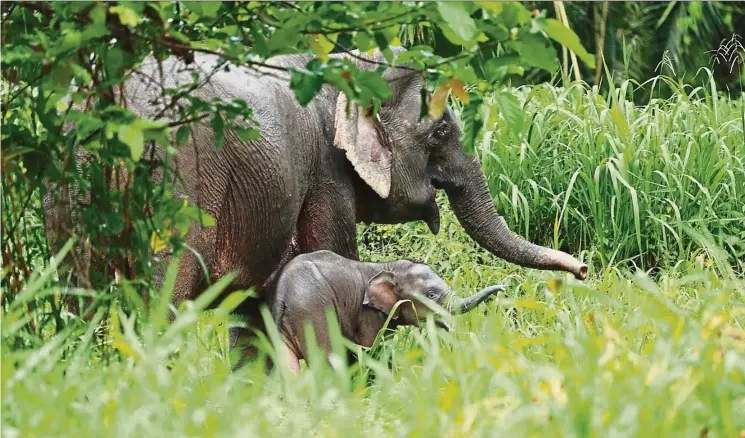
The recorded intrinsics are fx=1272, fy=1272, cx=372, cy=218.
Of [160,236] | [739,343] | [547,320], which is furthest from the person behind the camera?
[547,320]

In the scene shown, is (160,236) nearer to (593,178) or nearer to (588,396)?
(588,396)

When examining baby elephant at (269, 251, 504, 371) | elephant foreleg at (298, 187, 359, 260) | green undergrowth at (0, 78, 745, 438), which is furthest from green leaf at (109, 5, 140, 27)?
elephant foreleg at (298, 187, 359, 260)

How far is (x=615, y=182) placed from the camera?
7.12m

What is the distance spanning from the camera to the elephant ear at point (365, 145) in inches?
200

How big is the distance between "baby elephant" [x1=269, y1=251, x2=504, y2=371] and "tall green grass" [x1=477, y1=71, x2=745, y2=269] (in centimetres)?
206

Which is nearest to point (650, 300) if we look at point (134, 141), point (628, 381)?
point (628, 381)

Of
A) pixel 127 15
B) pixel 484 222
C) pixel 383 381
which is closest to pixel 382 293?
pixel 484 222

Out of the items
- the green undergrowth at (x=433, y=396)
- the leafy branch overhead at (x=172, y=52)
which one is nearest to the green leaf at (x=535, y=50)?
the leafy branch overhead at (x=172, y=52)

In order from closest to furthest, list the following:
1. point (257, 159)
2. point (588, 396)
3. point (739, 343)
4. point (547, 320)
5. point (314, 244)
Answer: point (588, 396) < point (739, 343) < point (257, 159) < point (314, 244) < point (547, 320)

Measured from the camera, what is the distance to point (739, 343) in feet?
10.2

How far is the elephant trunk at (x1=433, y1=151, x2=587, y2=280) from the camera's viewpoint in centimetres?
575

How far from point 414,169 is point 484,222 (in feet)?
1.89

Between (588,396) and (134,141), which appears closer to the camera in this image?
(588,396)

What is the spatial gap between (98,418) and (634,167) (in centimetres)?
547
